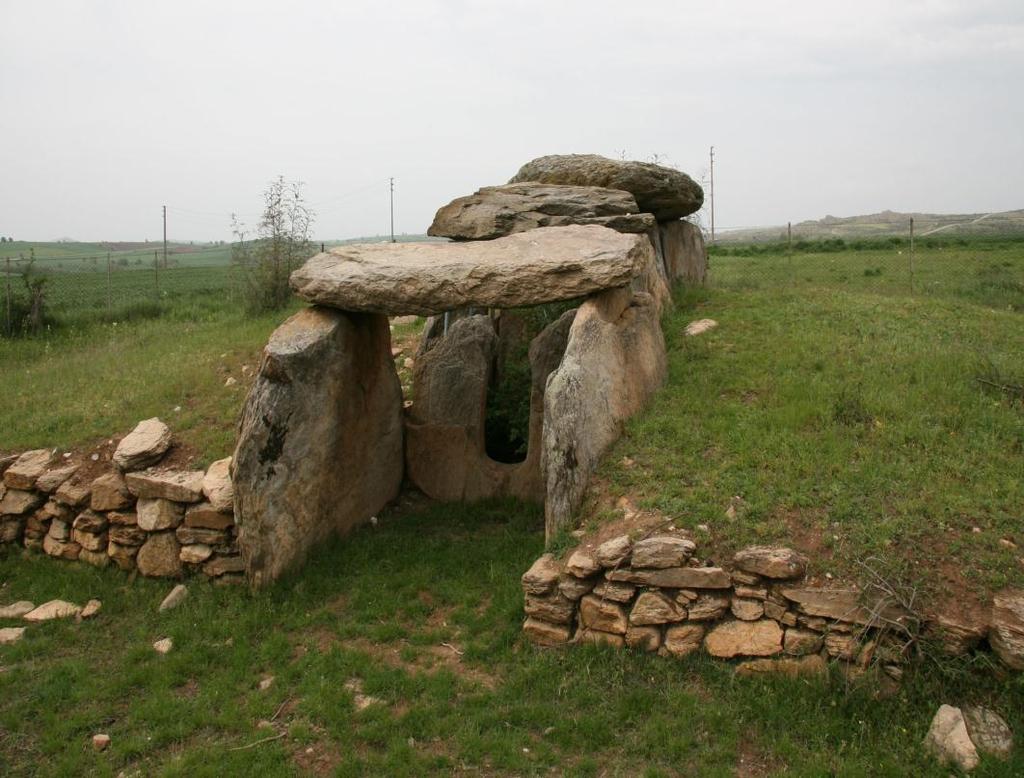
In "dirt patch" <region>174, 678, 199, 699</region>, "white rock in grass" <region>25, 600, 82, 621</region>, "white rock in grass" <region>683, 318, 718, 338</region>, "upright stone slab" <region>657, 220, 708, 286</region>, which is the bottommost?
"dirt patch" <region>174, 678, 199, 699</region>

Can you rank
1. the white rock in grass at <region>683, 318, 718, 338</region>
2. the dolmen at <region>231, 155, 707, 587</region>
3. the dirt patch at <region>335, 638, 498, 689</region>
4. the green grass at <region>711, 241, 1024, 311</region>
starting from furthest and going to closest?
1. the green grass at <region>711, 241, 1024, 311</region>
2. the white rock in grass at <region>683, 318, 718, 338</region>
3. the dolmen at <region>231, 155, 707, 587</region>
4. the dirt patch at <region>335, 638, 498, 689</region>

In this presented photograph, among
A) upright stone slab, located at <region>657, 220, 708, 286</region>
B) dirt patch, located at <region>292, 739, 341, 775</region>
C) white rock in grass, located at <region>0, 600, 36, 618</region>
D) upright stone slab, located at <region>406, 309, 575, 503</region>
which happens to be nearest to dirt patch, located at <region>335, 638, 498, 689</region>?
dirt patch, located at <region>292, 739, 341, 775</region>

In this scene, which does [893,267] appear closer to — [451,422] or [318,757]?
[451,422]

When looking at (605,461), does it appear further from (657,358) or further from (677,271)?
(677,271)

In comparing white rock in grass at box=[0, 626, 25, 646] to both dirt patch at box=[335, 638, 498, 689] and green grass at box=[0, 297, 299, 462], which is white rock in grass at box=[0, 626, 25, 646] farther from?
dirt patch at box=[335, 638, 498, 689]

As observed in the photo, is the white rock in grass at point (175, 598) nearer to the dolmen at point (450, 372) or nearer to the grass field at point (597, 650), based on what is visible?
the grass field at point (597, 650)

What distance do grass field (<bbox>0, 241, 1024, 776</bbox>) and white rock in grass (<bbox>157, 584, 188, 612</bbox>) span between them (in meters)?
0.13

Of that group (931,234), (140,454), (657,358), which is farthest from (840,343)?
(931,234)

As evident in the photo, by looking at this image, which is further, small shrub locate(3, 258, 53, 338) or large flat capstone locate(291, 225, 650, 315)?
small shrub locate(3, 258, 53, 338)

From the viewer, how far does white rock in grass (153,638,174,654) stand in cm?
733

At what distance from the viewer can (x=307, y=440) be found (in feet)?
27.1

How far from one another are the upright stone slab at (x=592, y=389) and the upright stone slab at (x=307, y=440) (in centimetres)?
226

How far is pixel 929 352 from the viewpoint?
30.8ft

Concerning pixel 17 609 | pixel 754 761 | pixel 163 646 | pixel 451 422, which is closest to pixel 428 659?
pixel 163 646
